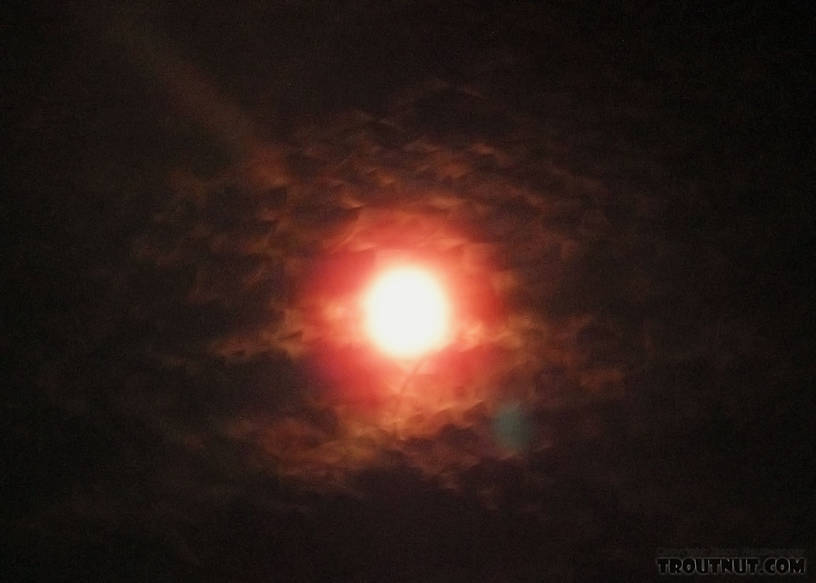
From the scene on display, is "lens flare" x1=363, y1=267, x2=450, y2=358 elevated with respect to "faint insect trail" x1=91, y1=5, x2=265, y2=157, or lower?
lower

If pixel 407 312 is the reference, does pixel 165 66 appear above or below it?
above

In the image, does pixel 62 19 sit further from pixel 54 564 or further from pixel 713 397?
pixel 713 397

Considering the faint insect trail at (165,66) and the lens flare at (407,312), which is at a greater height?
the faint insect trail at (165,66)

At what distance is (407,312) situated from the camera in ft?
2.35

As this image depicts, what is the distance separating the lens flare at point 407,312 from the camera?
712 millimetres

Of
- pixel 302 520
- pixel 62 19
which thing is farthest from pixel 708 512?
pixel 62 19

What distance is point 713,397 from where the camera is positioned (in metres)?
0.71

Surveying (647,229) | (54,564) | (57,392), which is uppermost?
(647,229)

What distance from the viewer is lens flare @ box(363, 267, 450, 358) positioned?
71 centimetres

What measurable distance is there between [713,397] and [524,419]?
15 cm

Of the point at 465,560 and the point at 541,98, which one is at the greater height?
the point at 541,98

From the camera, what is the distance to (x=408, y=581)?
72 cm

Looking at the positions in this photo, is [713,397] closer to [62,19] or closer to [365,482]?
[365,482]

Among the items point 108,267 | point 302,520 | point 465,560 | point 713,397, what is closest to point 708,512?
point 713,397
